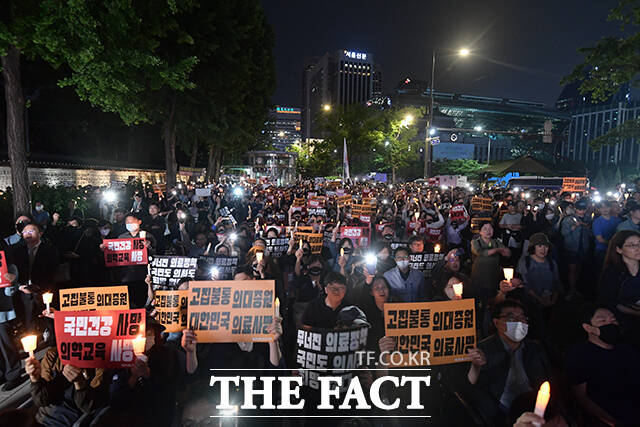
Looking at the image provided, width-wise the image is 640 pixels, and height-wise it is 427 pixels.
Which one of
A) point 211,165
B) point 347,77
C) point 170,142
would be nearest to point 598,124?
point 347,77

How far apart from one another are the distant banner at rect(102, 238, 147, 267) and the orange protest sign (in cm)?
1556

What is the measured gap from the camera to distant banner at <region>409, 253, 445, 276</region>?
6.52 meters

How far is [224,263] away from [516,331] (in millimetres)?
4393

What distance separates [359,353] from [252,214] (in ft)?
39.7

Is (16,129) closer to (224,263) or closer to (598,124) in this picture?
(224,263)

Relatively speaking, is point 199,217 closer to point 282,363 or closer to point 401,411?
point 282,363

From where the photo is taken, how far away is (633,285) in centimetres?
458

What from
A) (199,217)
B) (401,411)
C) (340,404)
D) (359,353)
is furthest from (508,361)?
(199,217)

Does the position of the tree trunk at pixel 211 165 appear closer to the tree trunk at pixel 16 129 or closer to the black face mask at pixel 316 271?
the tree trunk at pixel 16 129

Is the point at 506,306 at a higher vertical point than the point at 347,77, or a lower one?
lower

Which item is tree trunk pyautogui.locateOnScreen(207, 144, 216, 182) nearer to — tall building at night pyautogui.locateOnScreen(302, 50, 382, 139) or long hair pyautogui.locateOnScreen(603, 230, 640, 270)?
long hair pyautogui.locateOnScreen(603, 230, 640, 270)

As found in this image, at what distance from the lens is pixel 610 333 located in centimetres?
332

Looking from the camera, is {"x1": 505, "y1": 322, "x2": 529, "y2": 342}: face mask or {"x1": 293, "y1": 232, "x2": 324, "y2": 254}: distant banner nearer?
{"x1": 505, "y1": 322, "x2": 529, "y2": 342}: face mask

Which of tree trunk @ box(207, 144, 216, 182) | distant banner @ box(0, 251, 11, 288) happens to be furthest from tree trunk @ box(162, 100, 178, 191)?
distant banner @ box(0, 251, 11, 288)
